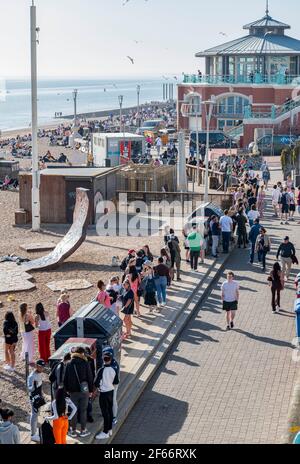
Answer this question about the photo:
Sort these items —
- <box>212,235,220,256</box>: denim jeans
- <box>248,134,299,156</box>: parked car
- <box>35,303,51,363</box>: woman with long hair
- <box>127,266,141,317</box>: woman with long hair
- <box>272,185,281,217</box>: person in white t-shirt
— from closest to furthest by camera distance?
<box>35,303,51,363</box>: woman with long hair, <box>127,266,141,317</box>: woman with long hair, <box>212,235,220,256</box>: denim jeans, <box>272,185,281,217</box>: person in white t-shirt, <box>248,134,299,156</box>: parked car

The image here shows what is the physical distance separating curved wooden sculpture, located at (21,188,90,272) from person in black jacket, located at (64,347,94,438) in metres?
10.9

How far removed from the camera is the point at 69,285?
20969 millimetres

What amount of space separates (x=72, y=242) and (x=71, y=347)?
1084 centimetres

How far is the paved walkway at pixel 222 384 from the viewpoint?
12.2 m

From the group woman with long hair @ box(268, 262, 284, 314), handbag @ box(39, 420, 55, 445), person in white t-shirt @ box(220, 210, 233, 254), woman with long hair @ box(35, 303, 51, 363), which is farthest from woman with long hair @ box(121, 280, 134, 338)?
person in white t-shirt @ box(220, 210, 233, 254)

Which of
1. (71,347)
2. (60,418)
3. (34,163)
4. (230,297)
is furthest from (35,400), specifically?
(34,163)

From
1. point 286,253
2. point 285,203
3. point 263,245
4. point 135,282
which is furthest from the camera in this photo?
point 285,203

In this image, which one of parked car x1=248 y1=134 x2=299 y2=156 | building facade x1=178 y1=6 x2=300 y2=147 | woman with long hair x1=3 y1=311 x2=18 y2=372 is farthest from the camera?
building facade x1=178 y1=6 x2=300 y2=147

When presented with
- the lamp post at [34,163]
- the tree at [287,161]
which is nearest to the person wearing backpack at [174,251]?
the lamp post at [34,163]

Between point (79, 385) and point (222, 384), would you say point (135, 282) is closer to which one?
point (222, 384)

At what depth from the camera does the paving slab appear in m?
20.7

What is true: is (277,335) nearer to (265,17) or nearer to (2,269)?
(2,269)

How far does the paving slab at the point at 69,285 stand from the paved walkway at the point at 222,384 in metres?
2.99

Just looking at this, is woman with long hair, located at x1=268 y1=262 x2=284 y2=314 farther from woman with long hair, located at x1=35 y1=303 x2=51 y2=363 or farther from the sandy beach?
woman with long hair, located at x1=35 y1=303 x2=51 y2=363
